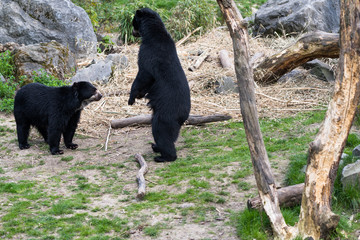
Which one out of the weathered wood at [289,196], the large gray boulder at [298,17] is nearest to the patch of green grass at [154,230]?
the weathered wood at [289,196]

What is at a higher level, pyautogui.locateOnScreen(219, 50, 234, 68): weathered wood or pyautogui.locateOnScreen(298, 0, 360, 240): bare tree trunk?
pyautogui.locateOnScreen(298, 0, 360, 240): bare tree trunk

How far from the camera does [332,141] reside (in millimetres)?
3830

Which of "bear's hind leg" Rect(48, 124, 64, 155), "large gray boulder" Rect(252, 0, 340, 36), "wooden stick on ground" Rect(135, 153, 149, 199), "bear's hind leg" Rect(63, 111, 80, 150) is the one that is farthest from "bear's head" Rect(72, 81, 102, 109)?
"large gray boulder" Rect(252, 0, 340, 36)

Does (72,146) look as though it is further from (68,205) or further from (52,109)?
(68,205)

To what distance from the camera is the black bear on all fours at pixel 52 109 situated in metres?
7.00

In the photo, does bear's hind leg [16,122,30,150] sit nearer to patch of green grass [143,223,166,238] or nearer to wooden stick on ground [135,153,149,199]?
wooden stick on ground [135,153,149,199]

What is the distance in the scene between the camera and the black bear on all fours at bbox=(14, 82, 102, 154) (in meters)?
7.00

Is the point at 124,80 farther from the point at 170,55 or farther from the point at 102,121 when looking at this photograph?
the point at 170,55

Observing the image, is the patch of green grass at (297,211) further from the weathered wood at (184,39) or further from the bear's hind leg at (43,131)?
the weathered wood at (184,39)

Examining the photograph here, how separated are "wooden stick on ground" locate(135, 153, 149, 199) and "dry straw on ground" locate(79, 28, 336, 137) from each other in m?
1.76

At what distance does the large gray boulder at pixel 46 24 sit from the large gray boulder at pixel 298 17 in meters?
4.59

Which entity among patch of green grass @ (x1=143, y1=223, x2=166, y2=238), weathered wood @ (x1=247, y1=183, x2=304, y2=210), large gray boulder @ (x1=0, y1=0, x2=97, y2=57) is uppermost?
large gray boulder @ (x1=0, y1=0, x2=97, y2=57)

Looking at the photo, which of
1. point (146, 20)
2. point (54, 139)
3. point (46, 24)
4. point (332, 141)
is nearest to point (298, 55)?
point (146, 20)

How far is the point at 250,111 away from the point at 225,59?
6.74 m
